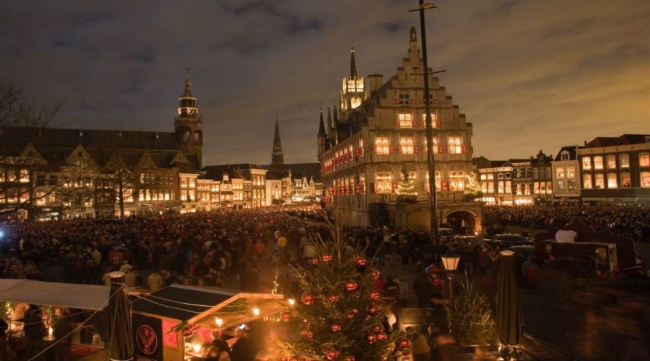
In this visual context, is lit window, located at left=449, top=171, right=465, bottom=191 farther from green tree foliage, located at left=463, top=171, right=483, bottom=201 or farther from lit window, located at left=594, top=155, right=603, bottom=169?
lit window, located at left=594, top=155, right=603, bottom=169

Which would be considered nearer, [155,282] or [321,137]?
[155,282]

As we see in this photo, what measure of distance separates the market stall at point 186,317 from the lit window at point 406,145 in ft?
113

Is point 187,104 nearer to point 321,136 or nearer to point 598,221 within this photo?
point 321,136

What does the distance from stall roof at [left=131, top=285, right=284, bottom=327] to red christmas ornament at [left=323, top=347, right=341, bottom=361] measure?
2.60 metres

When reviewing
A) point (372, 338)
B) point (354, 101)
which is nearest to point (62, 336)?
point (372, 338)

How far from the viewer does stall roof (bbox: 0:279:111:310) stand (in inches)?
314

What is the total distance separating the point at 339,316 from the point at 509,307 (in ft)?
11.7

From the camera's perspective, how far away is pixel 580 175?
2621 inches

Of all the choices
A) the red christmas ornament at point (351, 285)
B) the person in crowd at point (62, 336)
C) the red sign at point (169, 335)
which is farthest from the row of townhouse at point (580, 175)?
the person in crowd at point (62, 336)

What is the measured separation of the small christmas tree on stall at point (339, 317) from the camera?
6242 mm

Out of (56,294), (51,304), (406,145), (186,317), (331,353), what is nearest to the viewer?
(331,353)

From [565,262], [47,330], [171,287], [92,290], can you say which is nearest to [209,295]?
[171,287]

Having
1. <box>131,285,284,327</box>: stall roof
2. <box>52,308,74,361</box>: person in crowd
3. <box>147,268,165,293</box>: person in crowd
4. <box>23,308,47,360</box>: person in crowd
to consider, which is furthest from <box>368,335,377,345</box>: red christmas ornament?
<box>147,268,165,293</box>: person in crowd

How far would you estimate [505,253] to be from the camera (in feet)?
26.1
